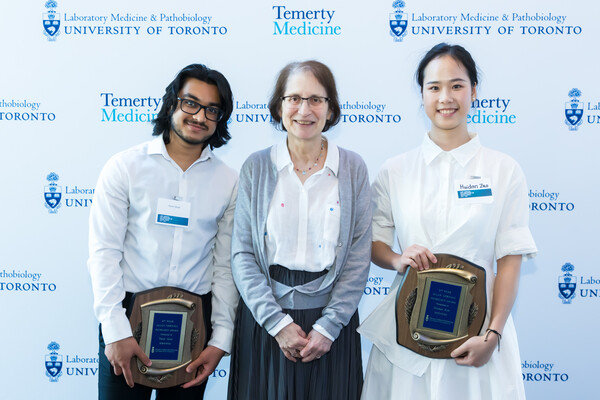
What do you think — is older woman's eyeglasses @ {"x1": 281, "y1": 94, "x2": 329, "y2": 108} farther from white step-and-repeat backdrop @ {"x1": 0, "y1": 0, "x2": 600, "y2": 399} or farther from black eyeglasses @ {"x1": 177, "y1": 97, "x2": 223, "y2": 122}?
white step-and-repeat backdrop @ {"x1": 0, "y1": 0, "x2": 600, "y2": 399}

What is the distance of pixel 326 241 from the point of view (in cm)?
179

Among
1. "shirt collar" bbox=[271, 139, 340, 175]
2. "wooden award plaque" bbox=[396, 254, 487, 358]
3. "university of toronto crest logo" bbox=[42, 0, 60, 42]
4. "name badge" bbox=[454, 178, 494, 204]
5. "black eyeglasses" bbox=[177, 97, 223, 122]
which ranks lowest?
"wooden award plaque" bbox=[396, 254, 487, 358]

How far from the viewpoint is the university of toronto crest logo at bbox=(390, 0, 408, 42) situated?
2.97 metres

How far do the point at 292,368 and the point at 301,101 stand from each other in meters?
0.94

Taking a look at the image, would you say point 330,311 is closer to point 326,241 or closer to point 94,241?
point 326,241

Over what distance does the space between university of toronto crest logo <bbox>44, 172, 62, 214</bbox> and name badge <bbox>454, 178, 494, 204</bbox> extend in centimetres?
233

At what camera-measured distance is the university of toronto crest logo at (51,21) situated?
9.84ft

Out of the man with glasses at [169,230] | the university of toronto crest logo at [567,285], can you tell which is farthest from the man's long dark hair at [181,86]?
the university of toronto crest logo at [567,285]

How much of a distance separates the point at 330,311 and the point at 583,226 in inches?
Result: 80.4

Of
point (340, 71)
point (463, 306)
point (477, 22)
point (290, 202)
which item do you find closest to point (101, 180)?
point (290, 202)

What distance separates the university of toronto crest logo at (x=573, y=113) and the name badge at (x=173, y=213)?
234 centimetres

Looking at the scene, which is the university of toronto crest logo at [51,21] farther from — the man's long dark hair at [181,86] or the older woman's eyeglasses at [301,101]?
the older woman's eyeglasses at [301,101]

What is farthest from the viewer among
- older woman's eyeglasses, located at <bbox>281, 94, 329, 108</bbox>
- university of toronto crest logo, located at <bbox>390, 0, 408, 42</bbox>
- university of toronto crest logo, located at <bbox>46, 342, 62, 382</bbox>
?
university of toronto crest logo, located at <bbox>46, 342, 62, 382</bbox>

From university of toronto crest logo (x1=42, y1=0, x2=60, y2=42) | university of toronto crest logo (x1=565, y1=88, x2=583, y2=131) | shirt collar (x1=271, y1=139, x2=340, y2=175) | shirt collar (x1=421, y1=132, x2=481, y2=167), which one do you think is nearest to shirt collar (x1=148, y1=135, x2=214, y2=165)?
shirt collar (x1=271, y1=139, x2=340, y2=175)
